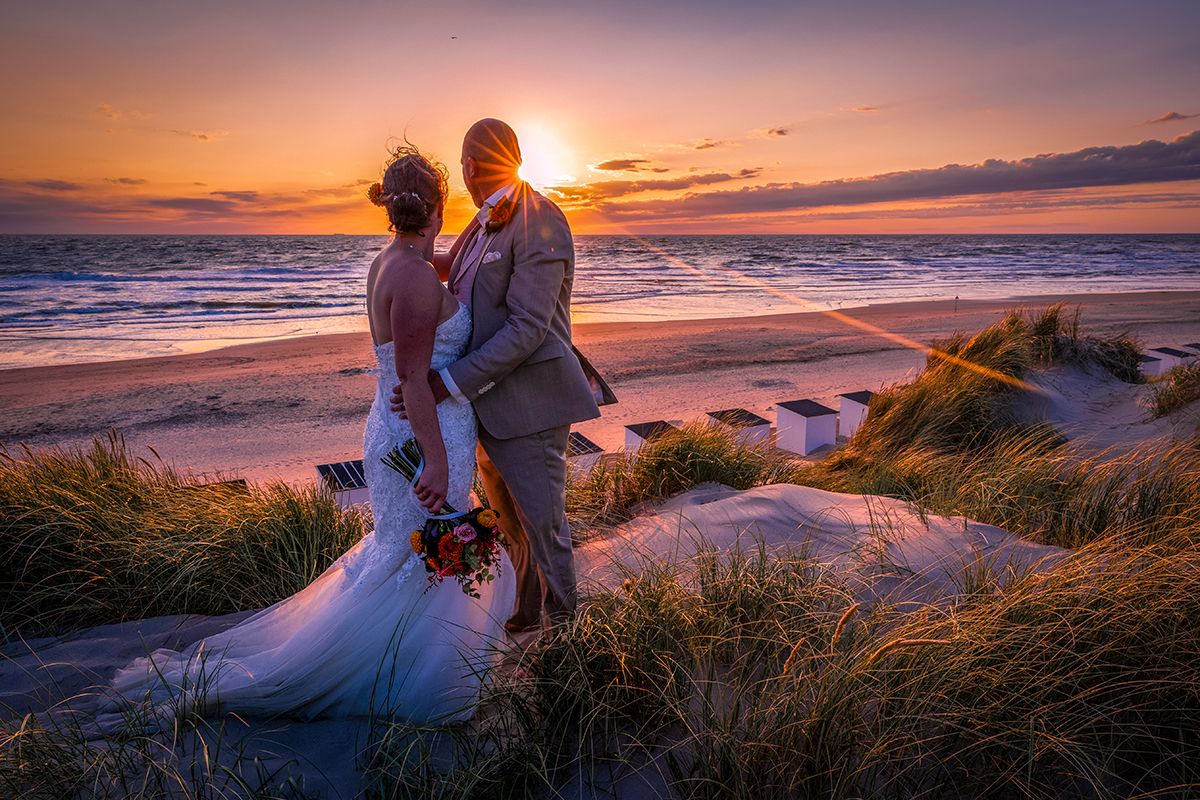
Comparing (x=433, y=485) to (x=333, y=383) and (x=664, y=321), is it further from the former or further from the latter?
(x=664, y=321)

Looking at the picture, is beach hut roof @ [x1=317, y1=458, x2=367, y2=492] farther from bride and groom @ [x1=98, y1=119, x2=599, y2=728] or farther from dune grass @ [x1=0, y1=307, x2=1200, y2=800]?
bride and groom @ [x1=98, y1=119, x2=599, y2=728]

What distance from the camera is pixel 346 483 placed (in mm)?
5543

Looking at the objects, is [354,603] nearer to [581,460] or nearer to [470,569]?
[470,569]

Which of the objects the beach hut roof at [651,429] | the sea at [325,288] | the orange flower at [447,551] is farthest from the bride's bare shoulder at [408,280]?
the sea at [325,288]

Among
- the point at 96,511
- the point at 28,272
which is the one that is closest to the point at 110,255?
the point at 28,272

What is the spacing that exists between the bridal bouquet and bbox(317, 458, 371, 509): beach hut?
242 centimetres

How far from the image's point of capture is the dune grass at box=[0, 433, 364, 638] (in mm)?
3832

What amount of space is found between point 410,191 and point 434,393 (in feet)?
2.61

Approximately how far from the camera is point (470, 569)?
2744 mm

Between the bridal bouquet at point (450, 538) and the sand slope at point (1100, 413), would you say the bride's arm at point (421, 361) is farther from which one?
the sand slope at point (1100, 413)

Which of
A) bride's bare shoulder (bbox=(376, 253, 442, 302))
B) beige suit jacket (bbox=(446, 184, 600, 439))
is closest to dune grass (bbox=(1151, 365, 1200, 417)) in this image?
beige suit jacket (bbox=(446, 184, 600, 439))

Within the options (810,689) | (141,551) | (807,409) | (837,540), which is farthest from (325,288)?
(810,689)

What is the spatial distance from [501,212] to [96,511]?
3342 mm

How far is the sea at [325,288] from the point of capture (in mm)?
19016
